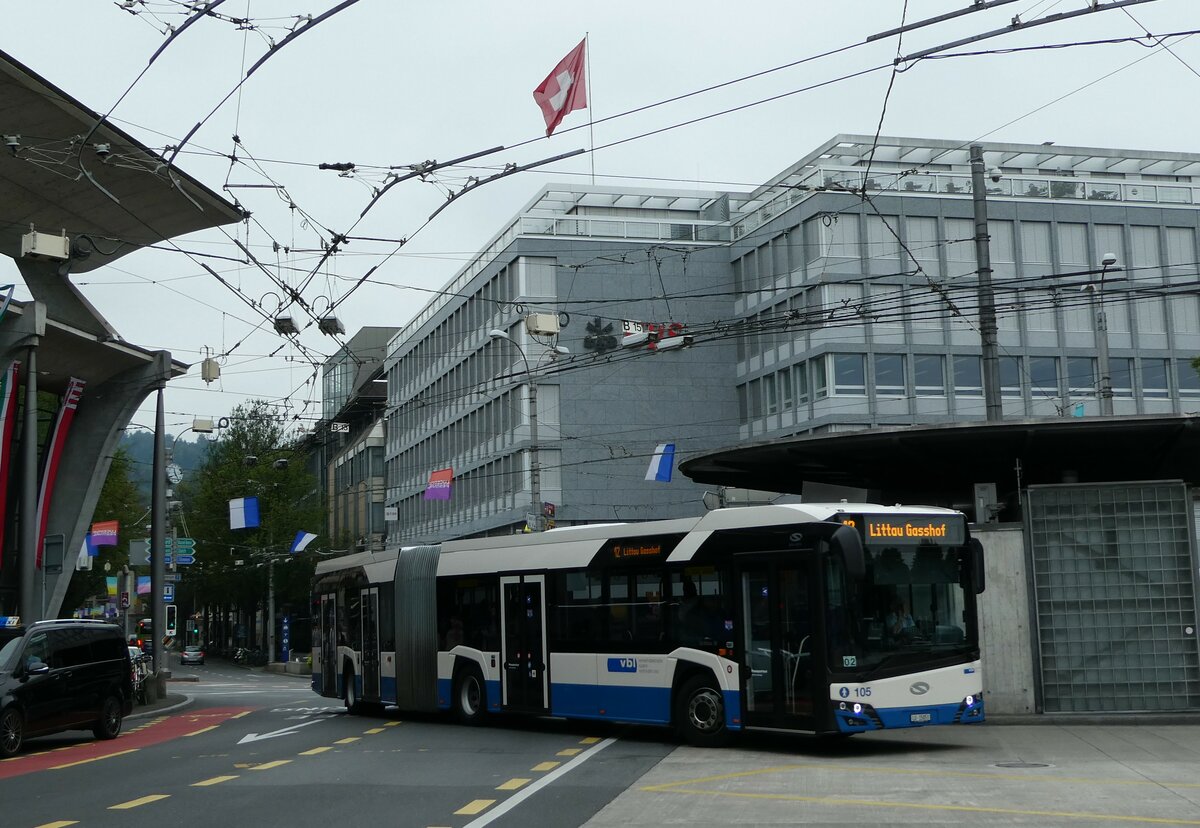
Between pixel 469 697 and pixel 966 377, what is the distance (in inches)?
1463

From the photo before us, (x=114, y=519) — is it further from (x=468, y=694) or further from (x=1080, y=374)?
(x=468, y=694)

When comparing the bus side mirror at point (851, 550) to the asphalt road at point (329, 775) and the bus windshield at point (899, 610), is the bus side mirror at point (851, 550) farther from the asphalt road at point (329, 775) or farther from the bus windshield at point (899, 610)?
the asphalt road at point (329, 775)

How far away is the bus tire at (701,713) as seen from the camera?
17016 mm

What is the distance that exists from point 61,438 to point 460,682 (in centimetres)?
2074

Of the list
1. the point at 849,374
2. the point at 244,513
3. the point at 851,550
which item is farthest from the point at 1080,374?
the point at 851,550

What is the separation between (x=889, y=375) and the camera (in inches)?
2133

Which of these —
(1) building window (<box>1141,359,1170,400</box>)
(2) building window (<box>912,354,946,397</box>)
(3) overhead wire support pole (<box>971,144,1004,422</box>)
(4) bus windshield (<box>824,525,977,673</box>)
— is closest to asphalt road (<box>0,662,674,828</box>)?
(4) bus windshield (<box>824,525,977,673</box>)

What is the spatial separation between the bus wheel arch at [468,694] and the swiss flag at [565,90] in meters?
8.43

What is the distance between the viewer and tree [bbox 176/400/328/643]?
8194 cm

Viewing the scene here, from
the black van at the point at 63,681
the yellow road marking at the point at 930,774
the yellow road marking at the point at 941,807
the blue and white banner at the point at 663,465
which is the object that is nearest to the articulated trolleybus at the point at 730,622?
the yellow road marking at the point at 930,774

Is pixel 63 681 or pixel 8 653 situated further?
pixel 63 681

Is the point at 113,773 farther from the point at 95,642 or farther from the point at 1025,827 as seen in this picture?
the point at 1025,827

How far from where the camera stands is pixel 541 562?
67.3 feet

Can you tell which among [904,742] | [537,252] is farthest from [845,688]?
[537,252]
